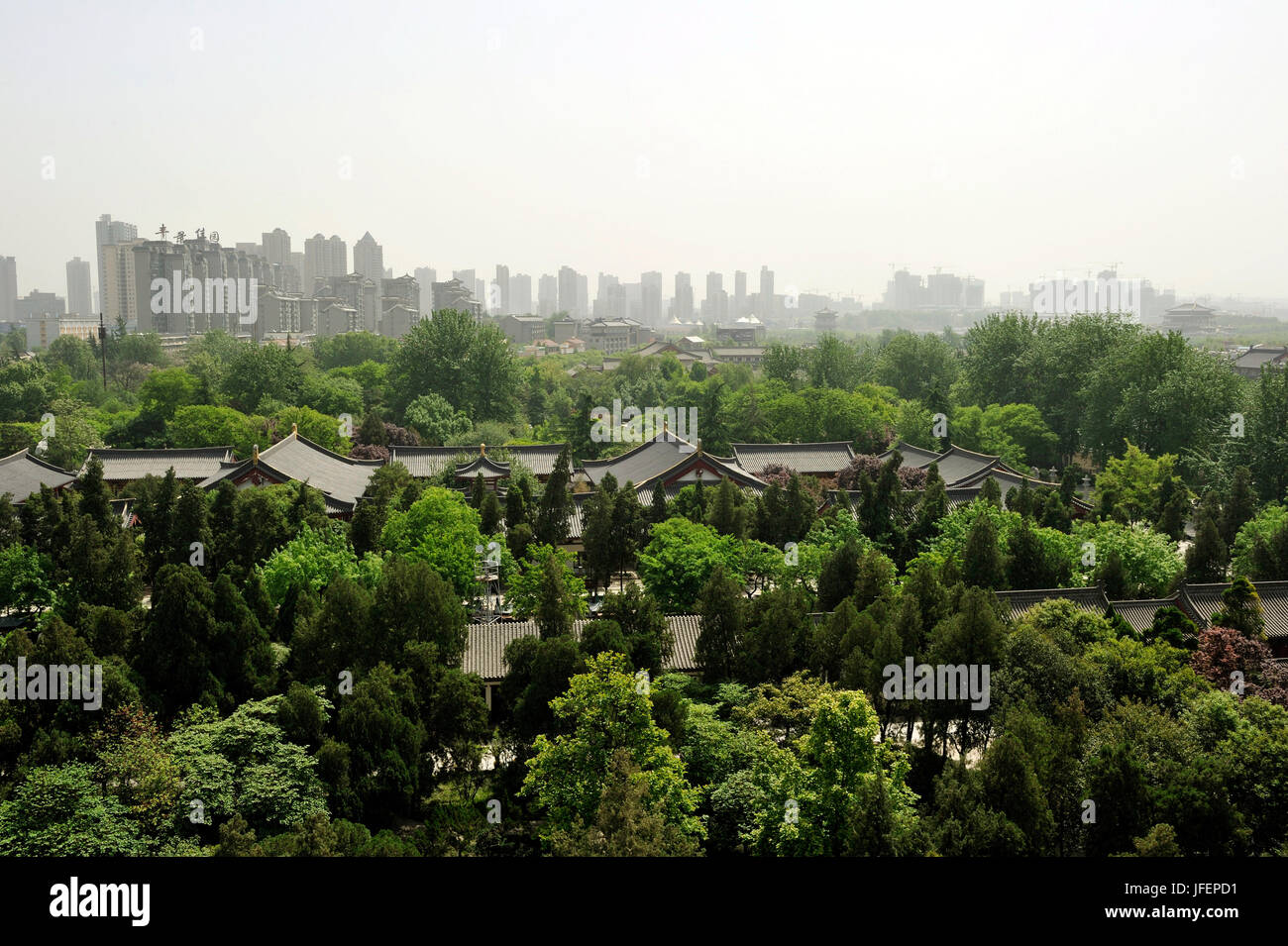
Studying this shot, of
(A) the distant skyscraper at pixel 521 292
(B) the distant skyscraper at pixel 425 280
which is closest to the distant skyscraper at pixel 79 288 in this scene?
(B) the distant skyscraper at pixel 425 280

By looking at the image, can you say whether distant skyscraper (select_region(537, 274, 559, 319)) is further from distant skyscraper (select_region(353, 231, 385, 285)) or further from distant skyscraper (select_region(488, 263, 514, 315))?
distant skyscraper (select_region(353, 231, 385, 285))

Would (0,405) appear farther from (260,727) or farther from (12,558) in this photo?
(260,727)

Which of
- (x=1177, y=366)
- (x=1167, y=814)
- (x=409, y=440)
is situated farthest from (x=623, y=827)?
(x=1177, y=366)

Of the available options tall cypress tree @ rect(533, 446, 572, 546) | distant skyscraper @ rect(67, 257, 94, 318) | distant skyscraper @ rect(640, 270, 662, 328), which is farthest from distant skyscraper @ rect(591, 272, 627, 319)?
tall cypress tree @ rect(533, 446, 572, 546)

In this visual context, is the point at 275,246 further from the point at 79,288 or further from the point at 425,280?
the point at 425,280

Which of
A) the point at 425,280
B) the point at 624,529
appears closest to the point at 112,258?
the point at 425,280

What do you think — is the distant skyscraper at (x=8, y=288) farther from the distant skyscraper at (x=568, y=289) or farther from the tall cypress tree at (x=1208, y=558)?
the tall cypress tree at (x=1208, y=558)
